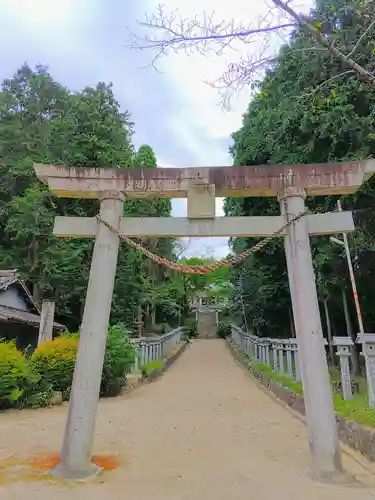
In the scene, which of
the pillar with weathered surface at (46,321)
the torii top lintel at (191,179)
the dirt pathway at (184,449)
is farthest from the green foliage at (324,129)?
the pillar with weathered surface at (46,321)

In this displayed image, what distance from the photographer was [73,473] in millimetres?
4414

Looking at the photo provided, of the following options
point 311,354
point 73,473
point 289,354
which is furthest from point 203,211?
point 289,354

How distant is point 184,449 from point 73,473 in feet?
6.03

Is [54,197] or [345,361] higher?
[54,197]

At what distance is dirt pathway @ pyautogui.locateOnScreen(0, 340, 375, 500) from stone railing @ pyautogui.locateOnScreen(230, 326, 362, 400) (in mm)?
1065

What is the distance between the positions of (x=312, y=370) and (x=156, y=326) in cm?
2877

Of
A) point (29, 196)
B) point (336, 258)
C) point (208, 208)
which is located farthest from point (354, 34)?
point (29, 196)

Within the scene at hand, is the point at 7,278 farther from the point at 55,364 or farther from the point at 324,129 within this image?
the point at 324,129

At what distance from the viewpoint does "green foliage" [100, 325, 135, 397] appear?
1049 centimetres

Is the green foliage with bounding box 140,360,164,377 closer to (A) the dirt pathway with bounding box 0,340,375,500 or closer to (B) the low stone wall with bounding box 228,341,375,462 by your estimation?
(A) the dirt pathway with bounding box 0,340,375,500

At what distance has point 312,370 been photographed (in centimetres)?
475

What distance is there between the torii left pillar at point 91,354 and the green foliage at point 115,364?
5.76 meters

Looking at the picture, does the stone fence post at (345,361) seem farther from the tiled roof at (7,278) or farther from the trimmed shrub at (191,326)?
the trimmed shrub at (191,326)

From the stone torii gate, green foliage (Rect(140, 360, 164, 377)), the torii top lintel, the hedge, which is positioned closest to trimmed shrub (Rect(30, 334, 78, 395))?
the hedge
